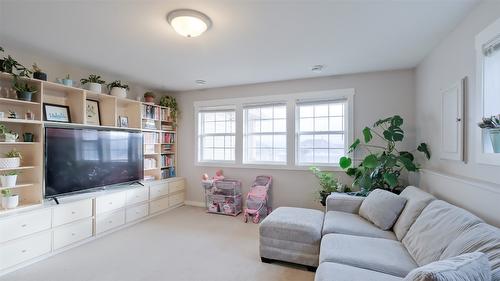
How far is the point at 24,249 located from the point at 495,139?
4187 mm

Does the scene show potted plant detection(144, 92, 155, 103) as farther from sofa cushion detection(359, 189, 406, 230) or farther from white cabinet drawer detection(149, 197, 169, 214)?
sofa cushion detection(359, 189, 406, 230)

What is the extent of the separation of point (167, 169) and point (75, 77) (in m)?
2.16

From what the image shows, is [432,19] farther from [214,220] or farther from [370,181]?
[214,220]

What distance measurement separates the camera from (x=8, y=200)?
2.46 metres

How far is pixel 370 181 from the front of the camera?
10.5 ft

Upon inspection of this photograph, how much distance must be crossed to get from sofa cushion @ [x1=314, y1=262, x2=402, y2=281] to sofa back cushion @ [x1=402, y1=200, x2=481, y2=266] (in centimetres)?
33

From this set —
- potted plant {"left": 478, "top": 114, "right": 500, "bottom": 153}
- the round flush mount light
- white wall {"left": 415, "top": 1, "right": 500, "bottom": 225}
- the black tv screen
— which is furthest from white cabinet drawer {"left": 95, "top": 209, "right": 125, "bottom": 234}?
potted plant {"left": 478, "top": 114, "right": 500, "bottom": 153}

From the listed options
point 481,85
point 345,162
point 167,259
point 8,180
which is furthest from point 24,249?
point 481,85

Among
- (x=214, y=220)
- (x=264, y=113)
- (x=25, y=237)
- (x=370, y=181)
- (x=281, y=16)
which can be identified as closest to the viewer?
(x=281, y=16)

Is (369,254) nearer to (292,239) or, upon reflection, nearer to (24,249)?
(292,239)

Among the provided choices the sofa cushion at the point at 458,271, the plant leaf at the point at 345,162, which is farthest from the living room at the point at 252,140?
the plant leaf at the point at 345,162

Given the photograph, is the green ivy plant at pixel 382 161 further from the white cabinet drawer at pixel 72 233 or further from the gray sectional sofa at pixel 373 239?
the white cabinet drawer at pixel 72 233

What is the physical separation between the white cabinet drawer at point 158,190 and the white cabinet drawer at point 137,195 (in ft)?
0.35

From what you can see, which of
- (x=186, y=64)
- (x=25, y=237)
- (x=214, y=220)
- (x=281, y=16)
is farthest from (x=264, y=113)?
(x=25, y=237)
